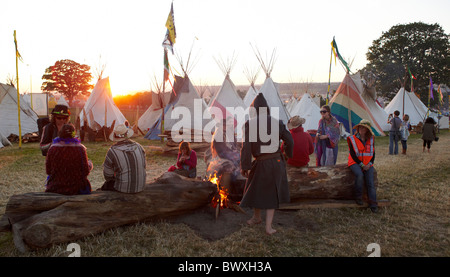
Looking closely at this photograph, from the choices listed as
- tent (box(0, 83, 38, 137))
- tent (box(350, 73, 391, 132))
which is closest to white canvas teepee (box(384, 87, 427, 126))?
tent (box(350, 73, 391, 132))

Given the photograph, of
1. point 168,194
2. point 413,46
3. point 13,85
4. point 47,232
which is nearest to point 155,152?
point 168,194

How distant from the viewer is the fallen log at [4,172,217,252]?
8.85 feet

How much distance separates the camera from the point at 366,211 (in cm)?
393

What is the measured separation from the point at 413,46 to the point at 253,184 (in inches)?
1121

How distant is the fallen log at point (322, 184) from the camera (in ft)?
13.2

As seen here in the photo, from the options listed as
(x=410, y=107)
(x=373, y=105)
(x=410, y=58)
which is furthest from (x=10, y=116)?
(x=410, y=58)

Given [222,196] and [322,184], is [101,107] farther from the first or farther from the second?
[322,184]

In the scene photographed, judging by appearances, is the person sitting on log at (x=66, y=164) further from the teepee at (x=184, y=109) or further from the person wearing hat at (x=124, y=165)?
the teepee at (x=184, y=109)

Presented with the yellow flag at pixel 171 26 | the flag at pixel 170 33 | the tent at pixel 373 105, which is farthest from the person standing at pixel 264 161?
the tent at pixel 373 105

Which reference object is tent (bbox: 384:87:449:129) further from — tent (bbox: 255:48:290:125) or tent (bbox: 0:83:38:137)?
tent (bbox: 0:83:38:137)

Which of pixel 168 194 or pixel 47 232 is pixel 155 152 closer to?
pixel 168 194

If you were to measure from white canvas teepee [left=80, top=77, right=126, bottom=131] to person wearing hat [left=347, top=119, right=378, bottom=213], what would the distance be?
12.1m

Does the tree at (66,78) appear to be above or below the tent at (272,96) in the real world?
above

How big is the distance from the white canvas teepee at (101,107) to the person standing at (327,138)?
10.9 m
